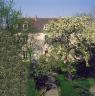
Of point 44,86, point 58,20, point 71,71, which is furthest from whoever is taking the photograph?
point 58,20

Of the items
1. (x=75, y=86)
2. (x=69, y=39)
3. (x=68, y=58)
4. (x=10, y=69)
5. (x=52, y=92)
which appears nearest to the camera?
(x=10, y=69)

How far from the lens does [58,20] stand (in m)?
46.7

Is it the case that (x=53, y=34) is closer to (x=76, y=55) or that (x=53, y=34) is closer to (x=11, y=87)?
(x=76, y=55)

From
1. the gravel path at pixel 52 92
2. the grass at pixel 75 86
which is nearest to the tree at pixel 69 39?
the grass at pixel 75 86

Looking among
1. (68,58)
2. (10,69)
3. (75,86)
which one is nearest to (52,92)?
(75,86)

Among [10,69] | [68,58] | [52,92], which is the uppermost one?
[10,69]

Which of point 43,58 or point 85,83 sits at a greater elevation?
point 43,58

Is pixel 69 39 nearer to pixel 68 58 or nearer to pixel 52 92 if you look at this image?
pixel 68 58

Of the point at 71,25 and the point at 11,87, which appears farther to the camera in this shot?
the point at 71,25

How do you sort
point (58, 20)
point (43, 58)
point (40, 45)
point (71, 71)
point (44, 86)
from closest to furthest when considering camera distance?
point (44, 86), point (43, 58), point (71, 71), point (58, 20), point (40, 45)

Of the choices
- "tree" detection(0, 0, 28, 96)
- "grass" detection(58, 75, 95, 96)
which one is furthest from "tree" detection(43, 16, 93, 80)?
"tree" detection(0, 0, 28, 96)

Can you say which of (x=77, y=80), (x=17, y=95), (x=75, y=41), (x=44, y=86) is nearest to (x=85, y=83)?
(x=77, y=80)

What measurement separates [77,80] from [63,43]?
13.4ft

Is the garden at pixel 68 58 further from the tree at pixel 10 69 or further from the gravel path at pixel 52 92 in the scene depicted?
the tree at pixel 10 69
